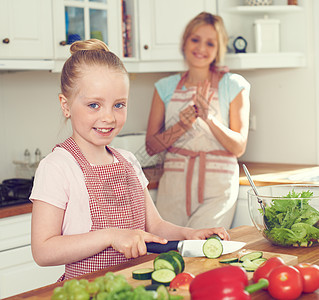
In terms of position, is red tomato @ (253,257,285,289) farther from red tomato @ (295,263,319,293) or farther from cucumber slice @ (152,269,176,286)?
cucumber slice @ (152,269,176,286)

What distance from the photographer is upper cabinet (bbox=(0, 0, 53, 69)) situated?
2.32m

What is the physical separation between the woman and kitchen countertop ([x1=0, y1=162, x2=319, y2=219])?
11 cm

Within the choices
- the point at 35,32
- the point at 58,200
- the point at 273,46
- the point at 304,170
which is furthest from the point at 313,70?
the point at 58,200

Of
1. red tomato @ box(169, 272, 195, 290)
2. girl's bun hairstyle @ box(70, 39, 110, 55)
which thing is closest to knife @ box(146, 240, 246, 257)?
red tomato @ box(169, 272, 195, 290)

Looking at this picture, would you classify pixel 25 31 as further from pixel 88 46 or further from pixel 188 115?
pixel 88 46

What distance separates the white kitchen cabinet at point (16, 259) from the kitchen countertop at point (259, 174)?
0.04m

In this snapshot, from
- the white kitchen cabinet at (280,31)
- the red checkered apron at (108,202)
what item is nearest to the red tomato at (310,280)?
the red checkered apron at (108,202)

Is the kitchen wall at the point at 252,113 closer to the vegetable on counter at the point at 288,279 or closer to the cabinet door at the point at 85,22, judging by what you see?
the cabinet door at the point at 85,22

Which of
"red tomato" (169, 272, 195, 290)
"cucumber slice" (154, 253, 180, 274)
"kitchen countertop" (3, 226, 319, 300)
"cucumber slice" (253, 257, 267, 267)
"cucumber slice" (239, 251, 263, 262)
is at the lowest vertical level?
"kitchen countertop" (3, 226, 319, 300)

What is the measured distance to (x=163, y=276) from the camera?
39.9 inches

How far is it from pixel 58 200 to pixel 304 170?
6.13ft

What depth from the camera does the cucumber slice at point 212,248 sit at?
1211 millimetres

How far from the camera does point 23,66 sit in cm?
236

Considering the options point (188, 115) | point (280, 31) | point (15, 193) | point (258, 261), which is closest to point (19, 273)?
point (15, 193)
